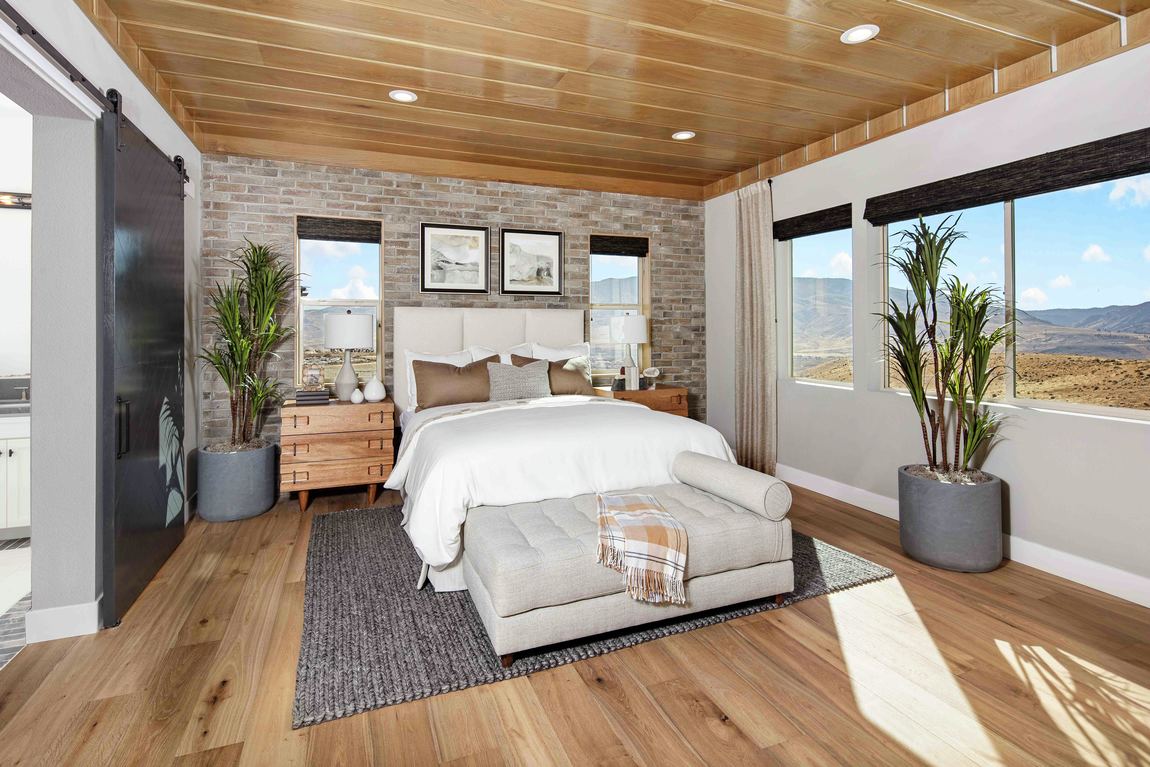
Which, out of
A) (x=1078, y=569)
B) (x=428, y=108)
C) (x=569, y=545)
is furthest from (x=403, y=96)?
(x=1078, y=569)

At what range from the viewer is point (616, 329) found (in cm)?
525

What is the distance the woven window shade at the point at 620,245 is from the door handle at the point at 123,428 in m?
3.87

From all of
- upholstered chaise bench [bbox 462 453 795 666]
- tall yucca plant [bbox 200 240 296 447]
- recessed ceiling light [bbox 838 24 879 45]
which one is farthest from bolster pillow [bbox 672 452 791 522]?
tall yucca plant [bbox 200 240 296 447]

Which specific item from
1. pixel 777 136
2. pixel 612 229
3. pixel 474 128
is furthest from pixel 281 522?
pixel 777 136

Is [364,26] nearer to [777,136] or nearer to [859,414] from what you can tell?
[777,136]

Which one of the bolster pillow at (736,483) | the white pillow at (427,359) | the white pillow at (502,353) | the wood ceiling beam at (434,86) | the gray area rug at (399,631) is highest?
the wood ceiling beam at (434,86)

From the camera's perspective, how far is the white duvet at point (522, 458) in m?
2.65

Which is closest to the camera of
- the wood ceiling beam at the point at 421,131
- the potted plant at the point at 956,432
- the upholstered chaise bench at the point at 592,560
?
the upholstered chaise bench at the point at 592,560

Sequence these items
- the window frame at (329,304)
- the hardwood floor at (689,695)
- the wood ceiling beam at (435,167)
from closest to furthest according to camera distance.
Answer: the hardwood floor at (689,695) < the wood ceiling beam at (435,167) < the window frame at (329,304)

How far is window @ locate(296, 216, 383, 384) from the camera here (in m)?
4.62

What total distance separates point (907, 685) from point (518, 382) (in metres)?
2.96

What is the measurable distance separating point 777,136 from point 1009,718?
148 inches

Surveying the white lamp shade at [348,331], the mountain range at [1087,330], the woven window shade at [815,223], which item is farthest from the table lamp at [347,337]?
the mountain range at [1087,330]

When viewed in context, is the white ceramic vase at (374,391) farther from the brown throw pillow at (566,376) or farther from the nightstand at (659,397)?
the nightstand at (659,397)
